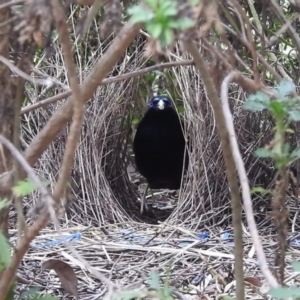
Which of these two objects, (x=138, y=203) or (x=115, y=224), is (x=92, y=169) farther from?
(x=138, y=203)

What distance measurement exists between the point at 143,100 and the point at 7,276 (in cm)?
330

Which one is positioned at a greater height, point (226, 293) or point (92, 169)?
point (92, 169)

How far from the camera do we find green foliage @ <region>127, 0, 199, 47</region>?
851 millimetres

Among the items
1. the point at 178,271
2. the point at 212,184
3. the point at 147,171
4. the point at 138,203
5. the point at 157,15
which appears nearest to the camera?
the point at 157,15

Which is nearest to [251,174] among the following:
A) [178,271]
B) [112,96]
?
[112,96]

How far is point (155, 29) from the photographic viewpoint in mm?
852

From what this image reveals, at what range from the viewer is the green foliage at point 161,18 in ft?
2.79

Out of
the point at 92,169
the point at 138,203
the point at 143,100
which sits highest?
the point at 143,100

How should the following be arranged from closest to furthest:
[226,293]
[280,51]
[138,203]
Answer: [226,293] → [280,51] → [138,203]

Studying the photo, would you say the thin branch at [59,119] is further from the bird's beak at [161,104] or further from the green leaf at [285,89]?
the bird's beak at [161,104]

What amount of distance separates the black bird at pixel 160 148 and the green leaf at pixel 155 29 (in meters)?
3.24

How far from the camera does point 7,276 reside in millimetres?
1238

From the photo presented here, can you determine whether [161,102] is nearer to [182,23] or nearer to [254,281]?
[254,281]

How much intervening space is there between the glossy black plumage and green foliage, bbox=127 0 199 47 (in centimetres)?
323
